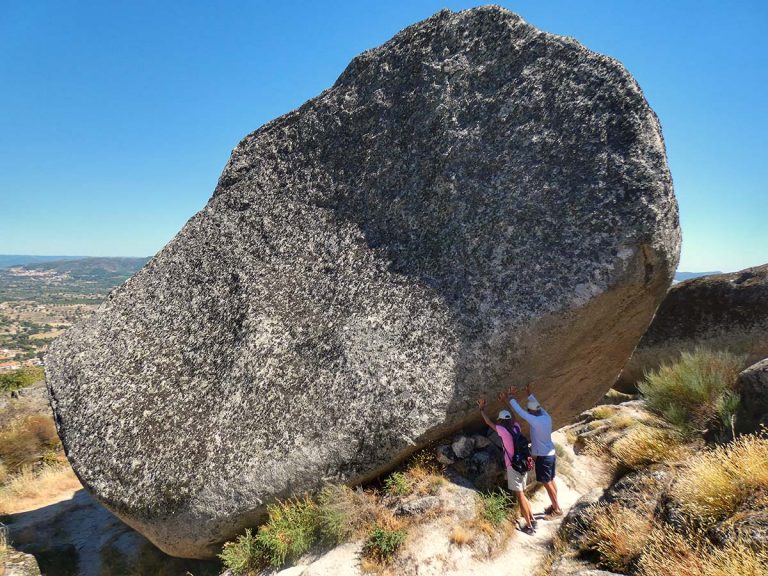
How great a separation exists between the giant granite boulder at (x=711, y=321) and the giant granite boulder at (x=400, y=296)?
856cm

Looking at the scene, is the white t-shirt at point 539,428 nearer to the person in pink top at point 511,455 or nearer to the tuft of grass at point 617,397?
the person in pink top at point 511,455

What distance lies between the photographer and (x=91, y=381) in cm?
778

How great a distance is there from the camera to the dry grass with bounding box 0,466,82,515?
33.1 ft

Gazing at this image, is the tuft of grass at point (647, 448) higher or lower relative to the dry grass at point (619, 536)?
higher

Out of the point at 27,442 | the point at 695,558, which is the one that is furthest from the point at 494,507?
the point at 27,442

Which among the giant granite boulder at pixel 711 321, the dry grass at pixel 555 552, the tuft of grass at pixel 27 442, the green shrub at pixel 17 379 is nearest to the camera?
the dry grass at pixel 555 552

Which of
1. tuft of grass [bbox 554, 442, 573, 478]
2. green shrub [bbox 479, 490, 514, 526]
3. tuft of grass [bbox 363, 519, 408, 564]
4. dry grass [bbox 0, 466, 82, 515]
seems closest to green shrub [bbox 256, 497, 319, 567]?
tuft of grass [bbox 363, 519, 408, 564]

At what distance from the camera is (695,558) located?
404 centimetres

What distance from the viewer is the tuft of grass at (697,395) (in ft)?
22.5

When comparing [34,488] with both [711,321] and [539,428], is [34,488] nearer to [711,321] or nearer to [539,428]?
[539,428]

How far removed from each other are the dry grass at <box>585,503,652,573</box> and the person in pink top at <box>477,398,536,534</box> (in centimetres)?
98

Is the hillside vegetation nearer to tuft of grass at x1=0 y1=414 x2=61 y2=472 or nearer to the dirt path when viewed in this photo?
the dirt path

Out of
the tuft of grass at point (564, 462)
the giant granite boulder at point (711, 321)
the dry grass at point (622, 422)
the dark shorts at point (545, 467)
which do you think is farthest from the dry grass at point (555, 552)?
the giant granite boulder at point (711, 321)

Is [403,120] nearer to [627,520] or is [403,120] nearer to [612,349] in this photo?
[612,349]
